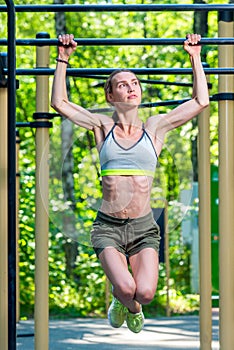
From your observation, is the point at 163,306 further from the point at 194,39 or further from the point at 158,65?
the point at 194,39

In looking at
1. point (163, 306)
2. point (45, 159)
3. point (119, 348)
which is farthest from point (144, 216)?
point (163, 306)

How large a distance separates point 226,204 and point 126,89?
1.48m

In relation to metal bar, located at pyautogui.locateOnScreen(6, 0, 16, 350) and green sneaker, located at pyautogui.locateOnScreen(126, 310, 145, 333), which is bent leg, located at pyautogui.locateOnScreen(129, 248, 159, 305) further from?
metal bar, located at pyautogui.locateOnScreen(6, 0, 16, 350)

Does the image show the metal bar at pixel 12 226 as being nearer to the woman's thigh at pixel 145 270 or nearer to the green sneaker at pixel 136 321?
the woman's thigh at pixel 145 270

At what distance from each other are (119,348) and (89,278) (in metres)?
6.14

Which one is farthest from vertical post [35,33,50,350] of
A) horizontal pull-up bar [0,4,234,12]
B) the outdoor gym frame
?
horizontal pull-up bar [0,4,234,12]

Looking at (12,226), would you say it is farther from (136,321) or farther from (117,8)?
(117,8)

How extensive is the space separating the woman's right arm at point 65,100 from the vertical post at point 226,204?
126 centimetres

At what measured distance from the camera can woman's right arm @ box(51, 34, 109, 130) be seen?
515 cm

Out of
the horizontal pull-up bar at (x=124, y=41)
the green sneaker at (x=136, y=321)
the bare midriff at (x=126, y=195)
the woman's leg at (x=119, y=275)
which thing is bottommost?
the green sneaker at (x=136, y=321)

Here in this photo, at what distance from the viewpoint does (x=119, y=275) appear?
4.89 meters

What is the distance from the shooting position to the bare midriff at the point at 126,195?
5.00 meters

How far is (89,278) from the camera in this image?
14.8 metres

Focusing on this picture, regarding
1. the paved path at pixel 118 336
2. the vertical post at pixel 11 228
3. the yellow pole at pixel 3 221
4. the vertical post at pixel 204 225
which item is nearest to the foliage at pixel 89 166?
the vertical post at pixel 204 225
